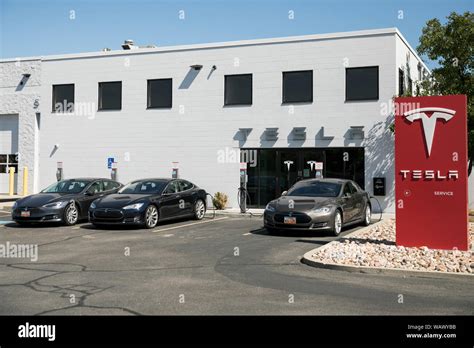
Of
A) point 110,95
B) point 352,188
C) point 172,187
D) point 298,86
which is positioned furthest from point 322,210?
point 110,95

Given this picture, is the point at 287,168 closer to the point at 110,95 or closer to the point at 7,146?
the point at 110,95

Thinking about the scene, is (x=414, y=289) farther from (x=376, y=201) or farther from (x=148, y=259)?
(x=376, y=201)

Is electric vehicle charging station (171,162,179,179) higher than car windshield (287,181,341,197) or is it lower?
higher

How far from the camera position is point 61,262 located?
32.7 feet

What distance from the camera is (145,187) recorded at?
1639 cm

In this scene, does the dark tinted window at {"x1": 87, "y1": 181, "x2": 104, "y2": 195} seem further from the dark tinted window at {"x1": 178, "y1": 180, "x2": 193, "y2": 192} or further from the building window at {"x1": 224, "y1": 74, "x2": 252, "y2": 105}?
the building window at {"x1": 224, "y1": 74, "x2": 252, "y2": 105}

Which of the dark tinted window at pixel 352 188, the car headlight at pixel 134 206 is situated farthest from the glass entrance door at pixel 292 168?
the car headlight at pixel 134 206

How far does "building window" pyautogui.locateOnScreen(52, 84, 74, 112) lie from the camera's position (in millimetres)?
26234

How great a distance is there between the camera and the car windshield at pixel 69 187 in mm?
16812

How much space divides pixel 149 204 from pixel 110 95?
11.7 m

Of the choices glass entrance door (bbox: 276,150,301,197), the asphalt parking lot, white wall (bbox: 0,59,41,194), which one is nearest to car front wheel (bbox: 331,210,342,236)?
the asphalt parking lot

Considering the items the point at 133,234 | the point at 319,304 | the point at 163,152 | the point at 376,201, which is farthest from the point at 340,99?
the point at 319,304

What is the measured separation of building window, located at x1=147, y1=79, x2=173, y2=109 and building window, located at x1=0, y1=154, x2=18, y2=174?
8227 mm
